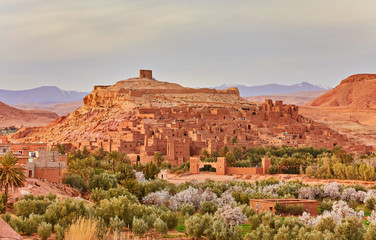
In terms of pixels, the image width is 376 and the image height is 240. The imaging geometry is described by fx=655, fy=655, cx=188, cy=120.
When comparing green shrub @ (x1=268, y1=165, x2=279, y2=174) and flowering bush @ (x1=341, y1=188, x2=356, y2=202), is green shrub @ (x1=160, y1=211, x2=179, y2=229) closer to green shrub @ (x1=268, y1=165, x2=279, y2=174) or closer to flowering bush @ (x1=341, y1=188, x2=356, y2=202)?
flowering bush @ (x1=341, y1=188, x2=356, y2=202)

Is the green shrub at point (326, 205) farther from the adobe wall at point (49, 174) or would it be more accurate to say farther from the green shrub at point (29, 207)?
the green shrub at point (29, 207)

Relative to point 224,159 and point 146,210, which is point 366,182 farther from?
point 146,210

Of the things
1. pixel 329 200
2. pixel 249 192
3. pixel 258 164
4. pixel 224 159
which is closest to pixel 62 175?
pixel 249 192

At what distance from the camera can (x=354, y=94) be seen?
139250 millimetres

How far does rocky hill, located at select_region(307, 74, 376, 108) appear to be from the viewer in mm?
132738

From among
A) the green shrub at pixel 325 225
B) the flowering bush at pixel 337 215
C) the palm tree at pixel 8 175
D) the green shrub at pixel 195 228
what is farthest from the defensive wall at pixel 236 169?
the palm tree at pixel 8 175

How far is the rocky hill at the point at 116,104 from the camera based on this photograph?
61281 millimetres

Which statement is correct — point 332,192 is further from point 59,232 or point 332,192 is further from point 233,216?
point 59,232

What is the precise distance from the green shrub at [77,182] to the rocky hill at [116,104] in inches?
1099

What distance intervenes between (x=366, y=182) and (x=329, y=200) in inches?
→ 324

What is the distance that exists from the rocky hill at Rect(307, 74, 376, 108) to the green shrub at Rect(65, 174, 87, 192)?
107 m

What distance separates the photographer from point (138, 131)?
54.1 meters

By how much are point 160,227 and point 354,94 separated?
123624mm

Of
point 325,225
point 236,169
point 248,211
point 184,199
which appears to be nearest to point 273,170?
point 236,169
